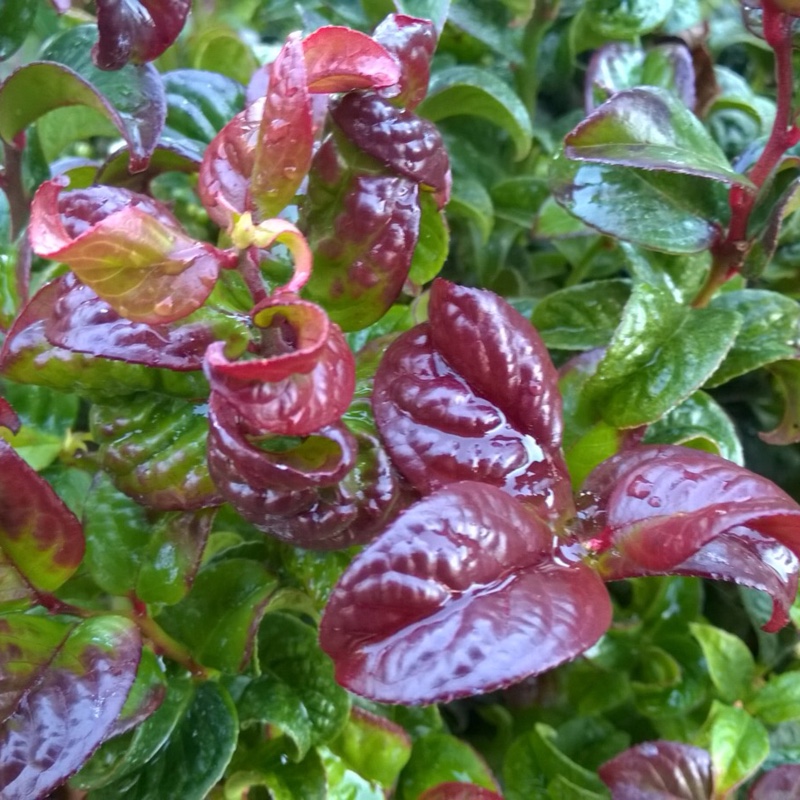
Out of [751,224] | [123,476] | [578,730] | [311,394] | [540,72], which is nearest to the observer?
[311,394]

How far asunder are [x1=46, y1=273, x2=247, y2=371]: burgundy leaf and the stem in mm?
351

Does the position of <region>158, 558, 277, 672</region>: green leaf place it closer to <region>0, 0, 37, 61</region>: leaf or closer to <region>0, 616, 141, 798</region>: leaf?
<region>0, 616, 141, 798</region>: leaf

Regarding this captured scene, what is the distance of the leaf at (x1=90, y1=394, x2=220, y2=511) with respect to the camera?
42cm

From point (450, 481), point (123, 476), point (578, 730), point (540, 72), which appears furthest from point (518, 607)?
point (540, 72)

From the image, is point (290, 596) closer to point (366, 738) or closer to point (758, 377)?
point (366, 738)

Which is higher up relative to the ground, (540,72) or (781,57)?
(781,57)

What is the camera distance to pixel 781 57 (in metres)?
0.50

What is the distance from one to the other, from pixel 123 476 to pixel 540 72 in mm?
685

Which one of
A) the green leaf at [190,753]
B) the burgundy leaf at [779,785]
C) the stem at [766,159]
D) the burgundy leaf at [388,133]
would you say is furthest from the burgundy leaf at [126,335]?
the burgundy leaf at [779,785]

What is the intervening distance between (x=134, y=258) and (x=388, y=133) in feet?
0.46

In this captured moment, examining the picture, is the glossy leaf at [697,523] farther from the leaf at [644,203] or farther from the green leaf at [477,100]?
the green leaf at [477,100]

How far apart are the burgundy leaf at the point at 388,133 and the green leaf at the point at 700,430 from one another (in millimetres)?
238

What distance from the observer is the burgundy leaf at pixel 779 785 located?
570 mm

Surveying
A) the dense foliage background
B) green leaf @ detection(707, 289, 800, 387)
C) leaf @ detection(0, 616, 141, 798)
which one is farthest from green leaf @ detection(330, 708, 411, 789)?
green leaf @ detection(707, 289, 800, 387)
